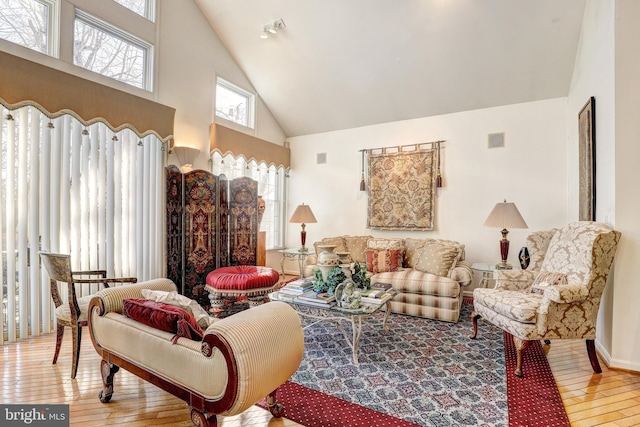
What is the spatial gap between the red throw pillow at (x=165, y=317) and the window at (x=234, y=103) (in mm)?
3678

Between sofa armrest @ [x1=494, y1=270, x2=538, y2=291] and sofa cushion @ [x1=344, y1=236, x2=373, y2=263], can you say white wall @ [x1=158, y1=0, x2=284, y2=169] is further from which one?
sofa armrest @ [x1=494, y1=270, x2=538, y2=291]

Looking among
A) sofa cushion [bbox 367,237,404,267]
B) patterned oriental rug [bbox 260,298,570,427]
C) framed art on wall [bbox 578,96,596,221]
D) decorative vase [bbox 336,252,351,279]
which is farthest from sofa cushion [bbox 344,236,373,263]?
framed art on wall [bbox 578,96,596,221]

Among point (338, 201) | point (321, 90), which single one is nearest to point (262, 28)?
point (321, 90)

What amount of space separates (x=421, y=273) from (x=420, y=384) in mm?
1766

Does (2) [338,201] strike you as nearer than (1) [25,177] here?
No

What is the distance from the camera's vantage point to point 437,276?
3660mm

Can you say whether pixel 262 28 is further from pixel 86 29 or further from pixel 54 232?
pixel 54 232

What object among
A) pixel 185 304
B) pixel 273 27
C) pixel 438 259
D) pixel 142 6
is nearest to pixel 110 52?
pixel 142 6

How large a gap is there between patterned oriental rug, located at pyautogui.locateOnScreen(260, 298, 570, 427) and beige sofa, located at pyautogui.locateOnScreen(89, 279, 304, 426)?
1.42ft

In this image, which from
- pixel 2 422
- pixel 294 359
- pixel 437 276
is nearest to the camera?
pixel 2 422

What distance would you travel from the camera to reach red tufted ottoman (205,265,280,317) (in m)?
3.37

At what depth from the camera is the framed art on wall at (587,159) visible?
9.52 ft

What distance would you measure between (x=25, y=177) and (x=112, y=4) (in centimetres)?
211

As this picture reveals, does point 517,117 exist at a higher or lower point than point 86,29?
lower
